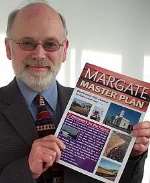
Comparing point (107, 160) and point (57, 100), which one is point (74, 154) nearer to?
point (107, 160)

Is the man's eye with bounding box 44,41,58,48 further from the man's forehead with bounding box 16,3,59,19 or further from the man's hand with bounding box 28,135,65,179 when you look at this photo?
the man's hand with bounding box 28,135,65,179

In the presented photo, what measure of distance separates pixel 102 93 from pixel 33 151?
251 mm

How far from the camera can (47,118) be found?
1.06m

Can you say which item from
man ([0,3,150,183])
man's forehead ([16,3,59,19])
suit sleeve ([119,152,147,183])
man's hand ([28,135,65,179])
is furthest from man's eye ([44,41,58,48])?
suit sleeve ([119,152,147,183])

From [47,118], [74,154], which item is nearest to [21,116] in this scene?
[47,118]

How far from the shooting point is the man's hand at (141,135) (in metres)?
0.98

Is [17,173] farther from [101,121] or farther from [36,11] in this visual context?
[36,11]

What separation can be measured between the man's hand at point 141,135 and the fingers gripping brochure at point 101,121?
17mm

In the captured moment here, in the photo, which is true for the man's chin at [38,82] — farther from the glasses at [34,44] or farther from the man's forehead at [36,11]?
the man's forehead at [36,11]

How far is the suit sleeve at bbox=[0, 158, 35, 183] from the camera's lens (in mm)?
946

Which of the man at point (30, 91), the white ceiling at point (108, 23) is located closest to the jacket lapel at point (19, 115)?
the man at point (30, 91)

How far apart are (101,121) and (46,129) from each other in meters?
0.16

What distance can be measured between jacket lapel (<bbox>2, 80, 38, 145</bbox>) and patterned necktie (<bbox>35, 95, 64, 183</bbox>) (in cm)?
2

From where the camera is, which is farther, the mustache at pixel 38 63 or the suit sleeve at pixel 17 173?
the mustache at pixel 38 63
